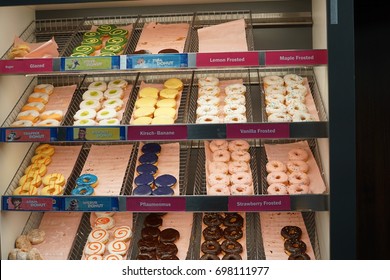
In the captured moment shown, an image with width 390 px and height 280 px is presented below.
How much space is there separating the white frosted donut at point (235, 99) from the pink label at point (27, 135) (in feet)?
3.02

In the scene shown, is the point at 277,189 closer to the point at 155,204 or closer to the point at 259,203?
the point at 259,203

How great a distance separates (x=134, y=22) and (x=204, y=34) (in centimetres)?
→ 49

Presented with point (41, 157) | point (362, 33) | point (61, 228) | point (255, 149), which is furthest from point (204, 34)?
point (61, 228)

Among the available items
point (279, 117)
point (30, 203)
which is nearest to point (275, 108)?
point (279, 117)

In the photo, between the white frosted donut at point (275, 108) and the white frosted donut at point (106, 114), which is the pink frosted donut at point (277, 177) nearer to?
the white frosted donut at point (275, 108)

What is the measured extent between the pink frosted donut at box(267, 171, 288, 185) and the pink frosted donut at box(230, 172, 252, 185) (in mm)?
98

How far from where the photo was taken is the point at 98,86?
2998 millimetres

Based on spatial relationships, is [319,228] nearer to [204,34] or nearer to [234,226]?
[234,226]

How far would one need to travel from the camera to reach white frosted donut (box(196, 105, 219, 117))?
2727 mm

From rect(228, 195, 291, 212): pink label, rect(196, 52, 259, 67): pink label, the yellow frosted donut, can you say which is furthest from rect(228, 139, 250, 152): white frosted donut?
the yellow frosted donut

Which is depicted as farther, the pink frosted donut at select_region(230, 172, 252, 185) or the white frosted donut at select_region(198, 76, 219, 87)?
the white frosted donut at select_region(198, 76, 219, 87)

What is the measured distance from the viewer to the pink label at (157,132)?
2.52 metres

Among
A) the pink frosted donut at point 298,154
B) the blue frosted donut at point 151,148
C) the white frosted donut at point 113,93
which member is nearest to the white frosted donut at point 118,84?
the white frosted donut at point 113,93

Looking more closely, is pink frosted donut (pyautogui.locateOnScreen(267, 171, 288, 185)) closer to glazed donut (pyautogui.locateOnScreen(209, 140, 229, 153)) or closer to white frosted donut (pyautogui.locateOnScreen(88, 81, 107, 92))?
glazed donut (pyautogui.locateOnScreen(209, 140, 229, 153))
